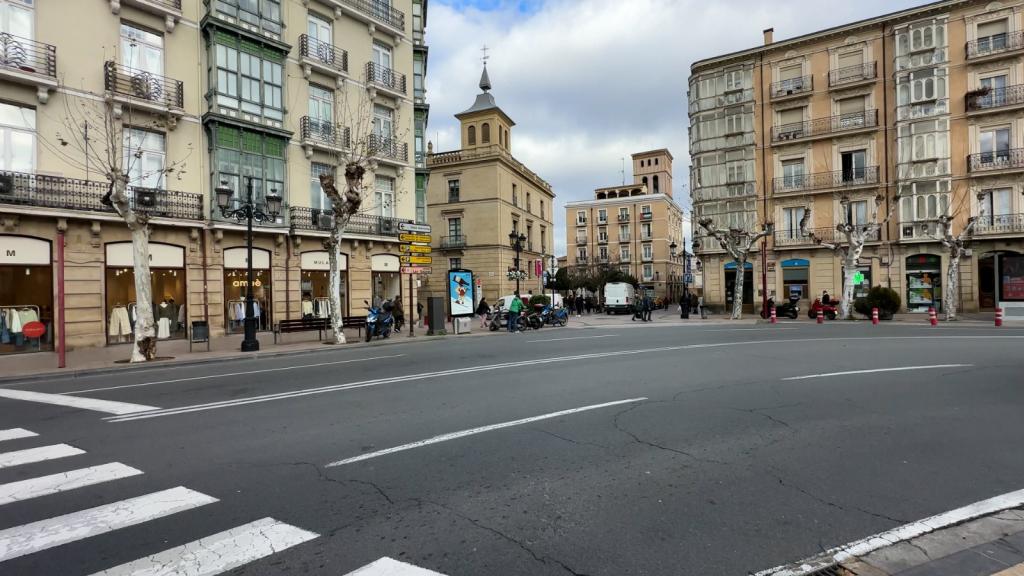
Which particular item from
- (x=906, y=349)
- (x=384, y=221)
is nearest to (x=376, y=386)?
(x=906, y=349)

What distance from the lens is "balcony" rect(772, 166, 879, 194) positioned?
34.0 metres

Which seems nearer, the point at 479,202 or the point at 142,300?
the point at 142,300

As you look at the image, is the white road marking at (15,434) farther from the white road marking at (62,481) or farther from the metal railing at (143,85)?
the metal railing at (143,85)

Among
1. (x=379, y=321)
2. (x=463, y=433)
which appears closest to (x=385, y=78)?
(x=379, y=321)

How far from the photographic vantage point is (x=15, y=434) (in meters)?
6.14

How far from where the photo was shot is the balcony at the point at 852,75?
33.6 m

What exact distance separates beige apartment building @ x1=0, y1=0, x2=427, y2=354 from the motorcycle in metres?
5.36

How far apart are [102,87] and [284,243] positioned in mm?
7945

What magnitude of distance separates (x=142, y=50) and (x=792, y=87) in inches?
1476

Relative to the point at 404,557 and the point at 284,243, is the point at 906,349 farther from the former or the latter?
the point at 284,243

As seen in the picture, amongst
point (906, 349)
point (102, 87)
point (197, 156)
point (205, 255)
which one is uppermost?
point (102, 87)

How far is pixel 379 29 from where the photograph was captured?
2678 centimetres

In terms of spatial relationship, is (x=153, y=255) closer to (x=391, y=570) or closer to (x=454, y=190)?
(x=391, y=570)

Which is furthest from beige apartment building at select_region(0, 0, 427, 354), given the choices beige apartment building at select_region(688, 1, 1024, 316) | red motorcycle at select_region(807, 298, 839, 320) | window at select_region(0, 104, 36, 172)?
beige apartment building at select_region(688, 1, 1024, 316)
